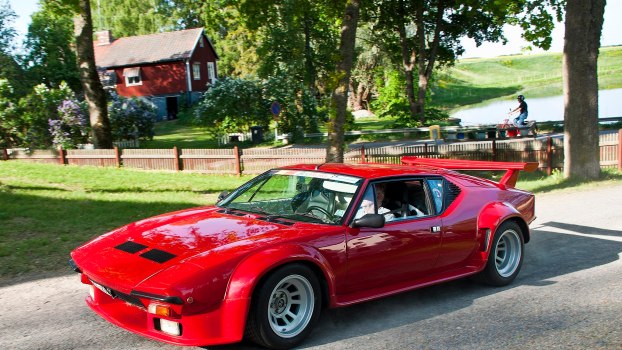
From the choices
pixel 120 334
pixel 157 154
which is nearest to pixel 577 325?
pixel 120 334

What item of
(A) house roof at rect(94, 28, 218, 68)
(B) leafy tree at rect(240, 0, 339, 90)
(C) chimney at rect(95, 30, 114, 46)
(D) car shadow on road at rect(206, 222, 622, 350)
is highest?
(C) chimney at rect(95, 30, 114, 46)

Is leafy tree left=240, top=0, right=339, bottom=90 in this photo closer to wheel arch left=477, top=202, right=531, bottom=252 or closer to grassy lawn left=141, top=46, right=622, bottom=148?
grassy lawn left=141, top=46, right=622, bottom=148

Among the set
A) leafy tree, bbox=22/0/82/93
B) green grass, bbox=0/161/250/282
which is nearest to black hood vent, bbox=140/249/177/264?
green grass, bbox=0/161/250/282

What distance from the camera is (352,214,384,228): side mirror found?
16.7 ft

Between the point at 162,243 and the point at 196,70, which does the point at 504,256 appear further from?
the point at 196,70

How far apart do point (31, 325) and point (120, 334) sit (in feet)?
3.17

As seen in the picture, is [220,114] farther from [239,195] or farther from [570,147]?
[239,195]

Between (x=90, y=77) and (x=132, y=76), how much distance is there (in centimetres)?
3079

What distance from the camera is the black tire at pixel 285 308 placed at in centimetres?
440

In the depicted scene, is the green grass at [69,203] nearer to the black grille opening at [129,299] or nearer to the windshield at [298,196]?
the windshield at [298,196]

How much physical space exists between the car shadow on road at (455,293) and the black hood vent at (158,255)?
2.69 feet

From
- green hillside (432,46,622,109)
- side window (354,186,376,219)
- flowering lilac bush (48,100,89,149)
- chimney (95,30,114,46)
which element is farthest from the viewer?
green hillside (432,46,622,109)

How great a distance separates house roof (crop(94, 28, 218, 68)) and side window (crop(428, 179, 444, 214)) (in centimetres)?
4487

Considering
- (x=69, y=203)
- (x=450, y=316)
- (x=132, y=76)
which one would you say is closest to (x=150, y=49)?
(x=132, y=76)
